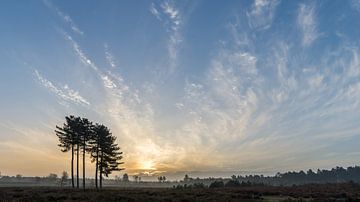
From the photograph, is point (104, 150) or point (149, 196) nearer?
point (149, 196)

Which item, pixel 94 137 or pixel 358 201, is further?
pixel 94 137

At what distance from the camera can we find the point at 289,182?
197 m

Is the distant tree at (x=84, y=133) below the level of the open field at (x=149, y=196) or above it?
above

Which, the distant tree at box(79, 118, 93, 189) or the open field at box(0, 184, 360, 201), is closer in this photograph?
the open field at box(0, 184, 360, 201)

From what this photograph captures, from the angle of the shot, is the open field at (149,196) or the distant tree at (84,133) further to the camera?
the distant tree at (84,133)

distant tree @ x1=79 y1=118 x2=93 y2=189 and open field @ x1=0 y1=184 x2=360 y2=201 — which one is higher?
distant tree @ x1=79 y1=118 x2=93 y2=189

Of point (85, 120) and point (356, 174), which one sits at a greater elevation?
point (85, 120)

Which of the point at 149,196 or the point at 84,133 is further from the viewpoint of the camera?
the point at 84,133

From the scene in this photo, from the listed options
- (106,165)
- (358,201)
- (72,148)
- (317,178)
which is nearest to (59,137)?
(72,148)

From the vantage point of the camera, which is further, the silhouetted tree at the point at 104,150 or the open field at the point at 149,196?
the silhouetted tree at the point at 104,150

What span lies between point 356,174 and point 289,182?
36.2 m

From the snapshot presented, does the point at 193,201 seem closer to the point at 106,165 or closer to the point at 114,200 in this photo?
the point at 114,200

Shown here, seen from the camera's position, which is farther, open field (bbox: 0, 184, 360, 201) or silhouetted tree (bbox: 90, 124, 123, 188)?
silhouetted tree (bbox: 90, 124, 123, 188)

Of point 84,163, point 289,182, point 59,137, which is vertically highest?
point 59,137
